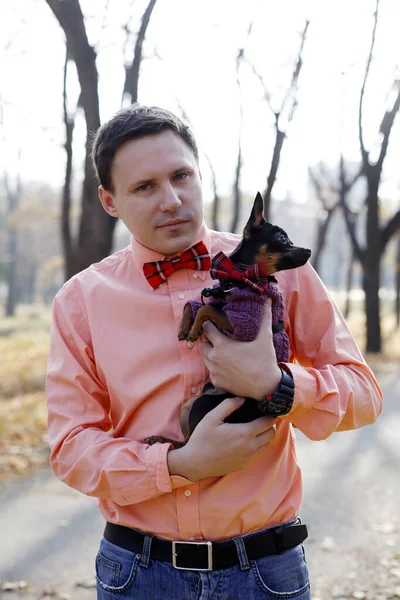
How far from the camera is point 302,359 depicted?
2361 millimetres

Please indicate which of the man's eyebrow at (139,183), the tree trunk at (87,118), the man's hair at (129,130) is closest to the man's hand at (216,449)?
the man's eyebrow at (139,183)

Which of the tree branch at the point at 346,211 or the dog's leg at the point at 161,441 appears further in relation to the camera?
the tree branch at the point at 346,211

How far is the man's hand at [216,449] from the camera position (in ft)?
6.19

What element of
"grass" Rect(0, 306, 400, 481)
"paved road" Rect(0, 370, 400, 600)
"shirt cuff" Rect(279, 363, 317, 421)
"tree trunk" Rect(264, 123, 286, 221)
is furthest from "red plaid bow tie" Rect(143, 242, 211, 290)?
"tree trunk" Rect(264, 123, 286, 221)

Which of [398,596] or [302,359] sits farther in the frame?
[398,596]

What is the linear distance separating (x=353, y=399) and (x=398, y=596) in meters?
3.11

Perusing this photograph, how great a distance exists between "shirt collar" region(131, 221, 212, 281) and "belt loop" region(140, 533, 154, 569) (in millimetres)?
934

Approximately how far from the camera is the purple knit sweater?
202 cm

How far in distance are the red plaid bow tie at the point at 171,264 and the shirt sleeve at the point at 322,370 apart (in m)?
0.36

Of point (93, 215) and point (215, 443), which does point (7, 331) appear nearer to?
point (93, 215)

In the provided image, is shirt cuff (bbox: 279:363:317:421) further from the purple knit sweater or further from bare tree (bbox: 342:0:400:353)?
bare tree (bbox: 342:0:400:353)

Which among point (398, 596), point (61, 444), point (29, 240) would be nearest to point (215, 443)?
point (61, 444)

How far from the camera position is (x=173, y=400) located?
2104 mm

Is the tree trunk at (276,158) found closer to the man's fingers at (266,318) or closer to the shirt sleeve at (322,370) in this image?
the shirt sleeve at (322,370)
